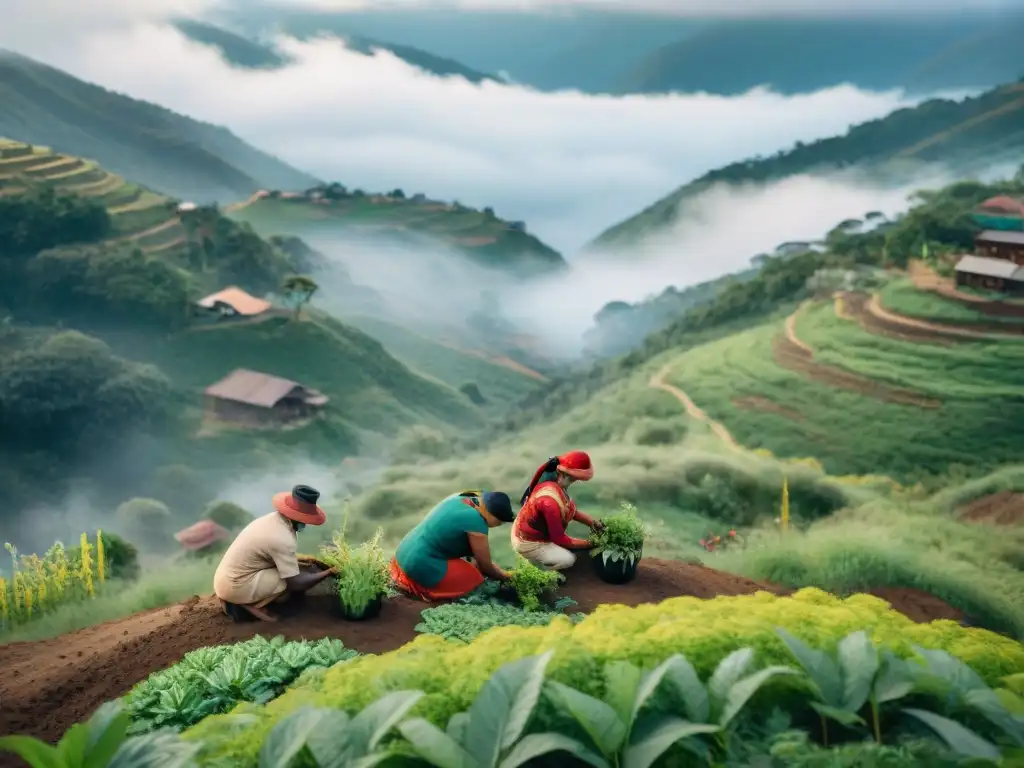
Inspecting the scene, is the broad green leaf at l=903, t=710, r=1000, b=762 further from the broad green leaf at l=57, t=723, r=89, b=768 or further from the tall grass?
the tall grass

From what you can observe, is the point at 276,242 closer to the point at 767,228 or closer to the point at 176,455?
the point at 176,455

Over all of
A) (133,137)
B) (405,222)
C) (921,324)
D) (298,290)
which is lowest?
(921,324)

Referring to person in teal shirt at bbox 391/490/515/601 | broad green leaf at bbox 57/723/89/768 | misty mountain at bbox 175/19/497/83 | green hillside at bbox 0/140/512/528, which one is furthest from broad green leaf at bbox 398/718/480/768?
A: misty mountain at bbox 175/19/497/83

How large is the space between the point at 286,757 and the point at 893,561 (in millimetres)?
5561

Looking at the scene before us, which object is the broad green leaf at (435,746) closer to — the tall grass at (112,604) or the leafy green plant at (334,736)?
the leafy green plant at (334,736)

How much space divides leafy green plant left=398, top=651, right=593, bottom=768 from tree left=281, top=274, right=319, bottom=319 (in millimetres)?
13424

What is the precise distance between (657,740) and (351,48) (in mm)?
14980

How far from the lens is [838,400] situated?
32.3 ft

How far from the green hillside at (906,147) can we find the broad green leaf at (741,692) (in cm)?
1170

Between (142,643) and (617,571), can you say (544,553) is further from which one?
(142,643)

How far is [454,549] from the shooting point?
5.13 metres

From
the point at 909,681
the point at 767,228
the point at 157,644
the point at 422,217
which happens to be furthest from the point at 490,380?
the point at 909,681

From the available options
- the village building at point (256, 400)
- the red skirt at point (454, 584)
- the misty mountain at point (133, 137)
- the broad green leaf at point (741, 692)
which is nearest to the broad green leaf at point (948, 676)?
the broad green leaf at point (741, 692)

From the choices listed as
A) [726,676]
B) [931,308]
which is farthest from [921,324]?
[726,676]
